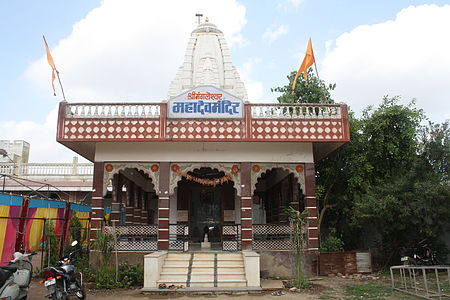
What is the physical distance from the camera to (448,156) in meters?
11.4

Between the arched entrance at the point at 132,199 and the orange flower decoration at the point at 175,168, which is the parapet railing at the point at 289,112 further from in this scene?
the arched entrance at the point at 132,199

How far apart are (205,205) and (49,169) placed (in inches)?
425

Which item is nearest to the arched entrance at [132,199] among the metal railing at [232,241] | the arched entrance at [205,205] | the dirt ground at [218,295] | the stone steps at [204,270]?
the arched entrance at [205,205]

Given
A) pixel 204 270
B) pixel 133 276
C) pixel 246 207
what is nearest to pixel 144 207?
pixel 246 207

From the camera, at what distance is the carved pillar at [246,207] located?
Answer: 1123cm

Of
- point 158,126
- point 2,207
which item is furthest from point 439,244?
point 2,207

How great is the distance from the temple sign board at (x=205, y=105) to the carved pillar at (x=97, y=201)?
2.59 meters

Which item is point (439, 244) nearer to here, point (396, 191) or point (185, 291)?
point (396, 191)

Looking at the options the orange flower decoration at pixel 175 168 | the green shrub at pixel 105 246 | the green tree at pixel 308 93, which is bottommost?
the green shrub at pixel 105 246

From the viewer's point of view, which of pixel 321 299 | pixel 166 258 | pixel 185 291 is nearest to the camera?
pixel 321 299

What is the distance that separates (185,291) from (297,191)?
6007mm

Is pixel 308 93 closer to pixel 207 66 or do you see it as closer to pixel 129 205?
pixel 207 66

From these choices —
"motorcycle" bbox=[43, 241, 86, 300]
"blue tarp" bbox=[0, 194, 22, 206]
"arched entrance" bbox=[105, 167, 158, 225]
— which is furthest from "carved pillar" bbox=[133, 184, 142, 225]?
"motorcycle" bbox=[43, 241, 86, 300]

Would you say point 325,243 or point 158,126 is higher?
point 158,126
